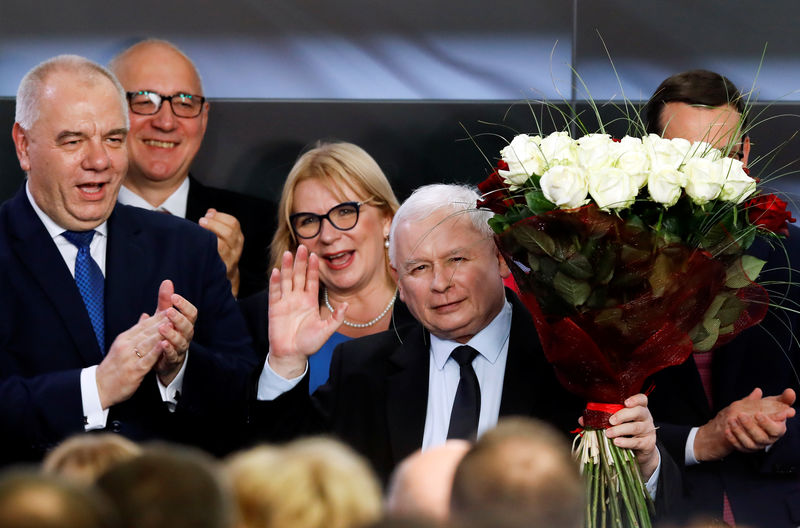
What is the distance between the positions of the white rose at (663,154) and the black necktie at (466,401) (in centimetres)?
75

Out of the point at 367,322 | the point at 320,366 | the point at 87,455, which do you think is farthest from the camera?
the point at 367,322

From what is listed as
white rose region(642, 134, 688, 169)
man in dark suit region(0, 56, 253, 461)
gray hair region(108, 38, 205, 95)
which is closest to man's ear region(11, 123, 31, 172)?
man in dark suit region(0, 56, 253, 461)

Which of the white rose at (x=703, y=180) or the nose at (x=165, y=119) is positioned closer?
the white rose at (x=703, y=180)

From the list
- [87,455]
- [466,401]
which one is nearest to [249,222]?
[466,401]

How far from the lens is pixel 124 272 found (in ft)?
9.07

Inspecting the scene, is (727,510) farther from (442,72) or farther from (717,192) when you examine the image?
(442,72)

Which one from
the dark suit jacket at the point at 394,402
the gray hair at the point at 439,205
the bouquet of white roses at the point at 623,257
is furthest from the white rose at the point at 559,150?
the dark suit jacket at the point at 394,402

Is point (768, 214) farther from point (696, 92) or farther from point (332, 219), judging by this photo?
point (332, 219)

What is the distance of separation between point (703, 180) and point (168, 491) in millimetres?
1437

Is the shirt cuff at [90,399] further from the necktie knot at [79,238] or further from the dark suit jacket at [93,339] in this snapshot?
the necktie knot at [79,238]

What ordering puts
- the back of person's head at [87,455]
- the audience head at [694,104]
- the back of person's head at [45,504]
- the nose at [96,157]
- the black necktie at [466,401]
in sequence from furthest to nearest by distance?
the audience head at [694,104], the nose at [96,157], the black necktie at [466,401], the back of person's head at [87,455], the back of person's head at [45,504]

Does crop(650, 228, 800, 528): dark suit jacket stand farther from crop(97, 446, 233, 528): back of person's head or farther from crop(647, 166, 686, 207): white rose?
crop(97, 446, 233, 528): back of person's head

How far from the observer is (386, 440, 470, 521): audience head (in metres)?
0.87

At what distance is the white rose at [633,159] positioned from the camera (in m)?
1.93
